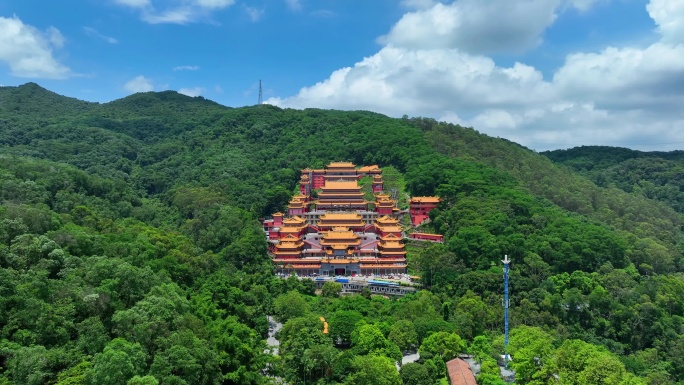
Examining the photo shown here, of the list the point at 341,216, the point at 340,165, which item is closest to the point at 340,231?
the point at 341,216

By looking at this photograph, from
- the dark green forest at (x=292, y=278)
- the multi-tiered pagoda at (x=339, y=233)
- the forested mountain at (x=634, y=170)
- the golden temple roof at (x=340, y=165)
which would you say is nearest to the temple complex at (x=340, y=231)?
the multi-tiered pagoda at (x=339, y=233)

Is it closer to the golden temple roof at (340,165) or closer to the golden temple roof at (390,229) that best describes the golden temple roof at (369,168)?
the golden temple roof at (340,165)

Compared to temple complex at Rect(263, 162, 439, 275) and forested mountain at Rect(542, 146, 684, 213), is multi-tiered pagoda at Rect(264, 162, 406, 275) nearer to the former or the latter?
temple complex at Rect(263, 162, 439, 275)

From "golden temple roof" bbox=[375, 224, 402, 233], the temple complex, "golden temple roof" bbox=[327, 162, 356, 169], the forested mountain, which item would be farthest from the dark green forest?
the forested mountain

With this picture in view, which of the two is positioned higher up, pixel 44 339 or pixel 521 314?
pixel 44 339

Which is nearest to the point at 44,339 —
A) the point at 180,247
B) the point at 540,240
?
the point at 180,247

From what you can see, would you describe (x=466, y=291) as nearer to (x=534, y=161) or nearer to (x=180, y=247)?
(x=180, y=247)
